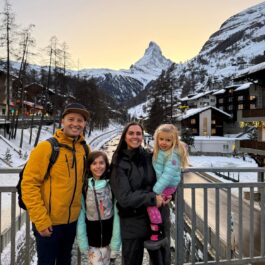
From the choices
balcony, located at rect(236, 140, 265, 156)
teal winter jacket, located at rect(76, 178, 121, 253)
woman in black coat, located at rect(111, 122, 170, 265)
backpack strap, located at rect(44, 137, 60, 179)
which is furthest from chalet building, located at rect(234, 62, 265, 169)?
backpack strap, located at rect(44, 137, 60, 179)

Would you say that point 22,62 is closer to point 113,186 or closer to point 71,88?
point 71,88

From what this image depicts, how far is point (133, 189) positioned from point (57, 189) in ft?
2.50

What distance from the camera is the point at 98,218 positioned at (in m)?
3.34

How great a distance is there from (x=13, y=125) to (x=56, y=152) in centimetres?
3412

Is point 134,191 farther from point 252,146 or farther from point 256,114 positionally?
point 252,146

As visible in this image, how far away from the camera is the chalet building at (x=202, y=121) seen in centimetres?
5719

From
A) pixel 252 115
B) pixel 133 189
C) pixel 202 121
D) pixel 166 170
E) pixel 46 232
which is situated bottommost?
pixel 46 232

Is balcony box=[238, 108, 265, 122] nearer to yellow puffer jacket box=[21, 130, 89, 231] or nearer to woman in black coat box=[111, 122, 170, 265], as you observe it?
woman in black coat box=[111, 122, 170, 265]

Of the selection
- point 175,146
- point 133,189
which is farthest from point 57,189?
point 175,146

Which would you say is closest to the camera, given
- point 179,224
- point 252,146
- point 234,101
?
point 179,224

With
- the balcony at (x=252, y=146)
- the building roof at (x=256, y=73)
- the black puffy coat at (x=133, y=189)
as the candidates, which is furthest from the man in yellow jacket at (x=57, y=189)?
the building roof at (x=256, y=73)

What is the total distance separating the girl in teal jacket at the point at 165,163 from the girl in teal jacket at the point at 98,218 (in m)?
0.42

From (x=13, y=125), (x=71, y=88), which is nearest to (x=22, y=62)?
(x=13, y=125)

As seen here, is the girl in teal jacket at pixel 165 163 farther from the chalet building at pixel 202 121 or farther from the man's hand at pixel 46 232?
the chalet building at pixel 202 121
